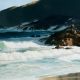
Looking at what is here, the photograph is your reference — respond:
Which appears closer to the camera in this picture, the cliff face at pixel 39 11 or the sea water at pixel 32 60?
the sea water at pixel 32 60

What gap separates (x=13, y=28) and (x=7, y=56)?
A: 70cm

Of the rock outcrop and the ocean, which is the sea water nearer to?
the ocean

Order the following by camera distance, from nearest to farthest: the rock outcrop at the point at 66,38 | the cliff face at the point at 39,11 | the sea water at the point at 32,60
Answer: the sea water at the point at 32,60 < the cliff face at the point at 39,11 < the rock outcrop at the point at 66,38

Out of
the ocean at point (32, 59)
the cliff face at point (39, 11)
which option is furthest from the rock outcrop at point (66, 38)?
the cliff face at point (39, 11)

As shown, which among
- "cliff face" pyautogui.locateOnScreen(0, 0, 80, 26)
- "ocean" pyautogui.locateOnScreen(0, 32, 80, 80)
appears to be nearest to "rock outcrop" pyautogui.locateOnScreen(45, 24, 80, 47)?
"ocean" pyautogui.locateOnScreen(0, 32, 80, 80)

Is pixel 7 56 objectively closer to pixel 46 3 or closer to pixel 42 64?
pixel 42 64

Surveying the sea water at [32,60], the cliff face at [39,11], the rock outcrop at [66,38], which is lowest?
the sea water at [32,60]

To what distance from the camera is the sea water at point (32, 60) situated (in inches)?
251

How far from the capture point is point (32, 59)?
7762 mm

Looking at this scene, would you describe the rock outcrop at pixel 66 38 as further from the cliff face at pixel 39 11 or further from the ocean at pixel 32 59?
the cliff face at pixel 39 11

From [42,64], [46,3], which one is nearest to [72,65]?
[42,64]

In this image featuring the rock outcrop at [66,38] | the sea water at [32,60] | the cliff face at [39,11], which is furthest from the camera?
the rock outcrop at [66,38]

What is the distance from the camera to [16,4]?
8.02 meters

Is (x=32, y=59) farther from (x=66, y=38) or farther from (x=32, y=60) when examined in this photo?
(x=66, y=38)
